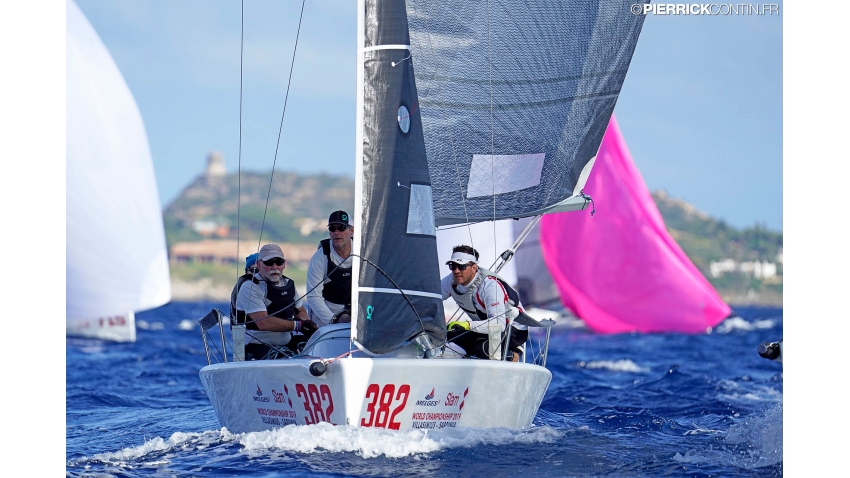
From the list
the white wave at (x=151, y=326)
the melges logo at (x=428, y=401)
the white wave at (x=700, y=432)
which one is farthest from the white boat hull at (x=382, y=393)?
the white wave at (x=151, y=326)

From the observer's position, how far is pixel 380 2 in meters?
6.09

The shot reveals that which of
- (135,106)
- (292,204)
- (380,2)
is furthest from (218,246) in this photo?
(380,2)

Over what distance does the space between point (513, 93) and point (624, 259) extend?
12.5m

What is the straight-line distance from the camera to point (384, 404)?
5.54 meters

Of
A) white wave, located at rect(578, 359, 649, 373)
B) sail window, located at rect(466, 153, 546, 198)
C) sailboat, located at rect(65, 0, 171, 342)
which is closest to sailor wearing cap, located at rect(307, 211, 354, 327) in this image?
sail window, located at rect(466, 153, 546, 198)

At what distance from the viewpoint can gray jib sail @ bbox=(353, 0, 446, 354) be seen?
229 inches

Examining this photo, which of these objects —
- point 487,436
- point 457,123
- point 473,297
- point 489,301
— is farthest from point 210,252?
point 487,436

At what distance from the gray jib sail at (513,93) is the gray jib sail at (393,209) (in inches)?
33.1

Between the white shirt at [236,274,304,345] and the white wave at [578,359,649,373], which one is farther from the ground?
the white shirt at [236,274,304,345]

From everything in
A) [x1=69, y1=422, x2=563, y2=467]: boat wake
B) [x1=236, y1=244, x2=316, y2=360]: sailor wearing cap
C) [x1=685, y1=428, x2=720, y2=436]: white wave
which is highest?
[x1=236, y1=244, x2=316, y2=360]: sailor wearing cap

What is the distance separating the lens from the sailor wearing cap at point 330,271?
21.8 feet

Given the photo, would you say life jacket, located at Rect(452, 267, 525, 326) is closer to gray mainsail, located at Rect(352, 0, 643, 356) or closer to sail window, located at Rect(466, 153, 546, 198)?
gray mainsail, located at Rect(352, 0, 643, 356)

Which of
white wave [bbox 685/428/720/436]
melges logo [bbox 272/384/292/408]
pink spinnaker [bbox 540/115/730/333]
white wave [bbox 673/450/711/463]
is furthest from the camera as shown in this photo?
pink spinnaker [bbox 540/115/730/333]

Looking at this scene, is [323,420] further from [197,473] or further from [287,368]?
[197,473]
